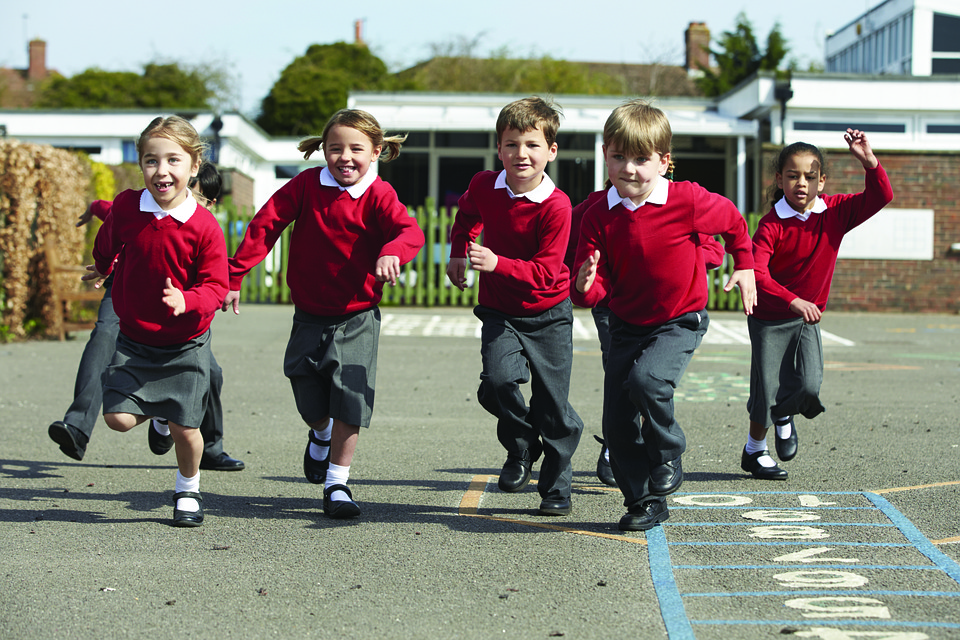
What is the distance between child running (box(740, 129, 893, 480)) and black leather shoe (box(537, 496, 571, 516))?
1361 millimetres

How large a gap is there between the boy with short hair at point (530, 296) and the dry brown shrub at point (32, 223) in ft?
28.9

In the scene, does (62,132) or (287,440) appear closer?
(287,440)

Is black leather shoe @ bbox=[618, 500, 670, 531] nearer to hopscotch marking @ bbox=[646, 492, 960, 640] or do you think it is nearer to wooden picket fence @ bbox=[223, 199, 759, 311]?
hopscotch marking @ bbox=[646, 492, 960, 640]

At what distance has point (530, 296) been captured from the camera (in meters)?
4.95

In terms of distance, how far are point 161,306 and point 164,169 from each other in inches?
24.3

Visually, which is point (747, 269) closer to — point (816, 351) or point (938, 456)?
point (816, 351)

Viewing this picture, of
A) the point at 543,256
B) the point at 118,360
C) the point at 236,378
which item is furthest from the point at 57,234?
the point at 543,256

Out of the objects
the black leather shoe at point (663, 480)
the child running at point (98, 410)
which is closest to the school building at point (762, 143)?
the child running at point (98, 410)

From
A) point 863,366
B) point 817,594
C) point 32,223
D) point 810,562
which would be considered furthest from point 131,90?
point 817,594

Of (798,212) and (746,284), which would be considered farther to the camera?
(798,212)

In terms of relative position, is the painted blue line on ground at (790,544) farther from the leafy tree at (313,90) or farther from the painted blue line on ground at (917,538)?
the leafy tree at (313,90)

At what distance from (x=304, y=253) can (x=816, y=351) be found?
288cm

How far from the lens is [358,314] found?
5027mm

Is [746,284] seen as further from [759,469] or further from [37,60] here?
[37,60]
